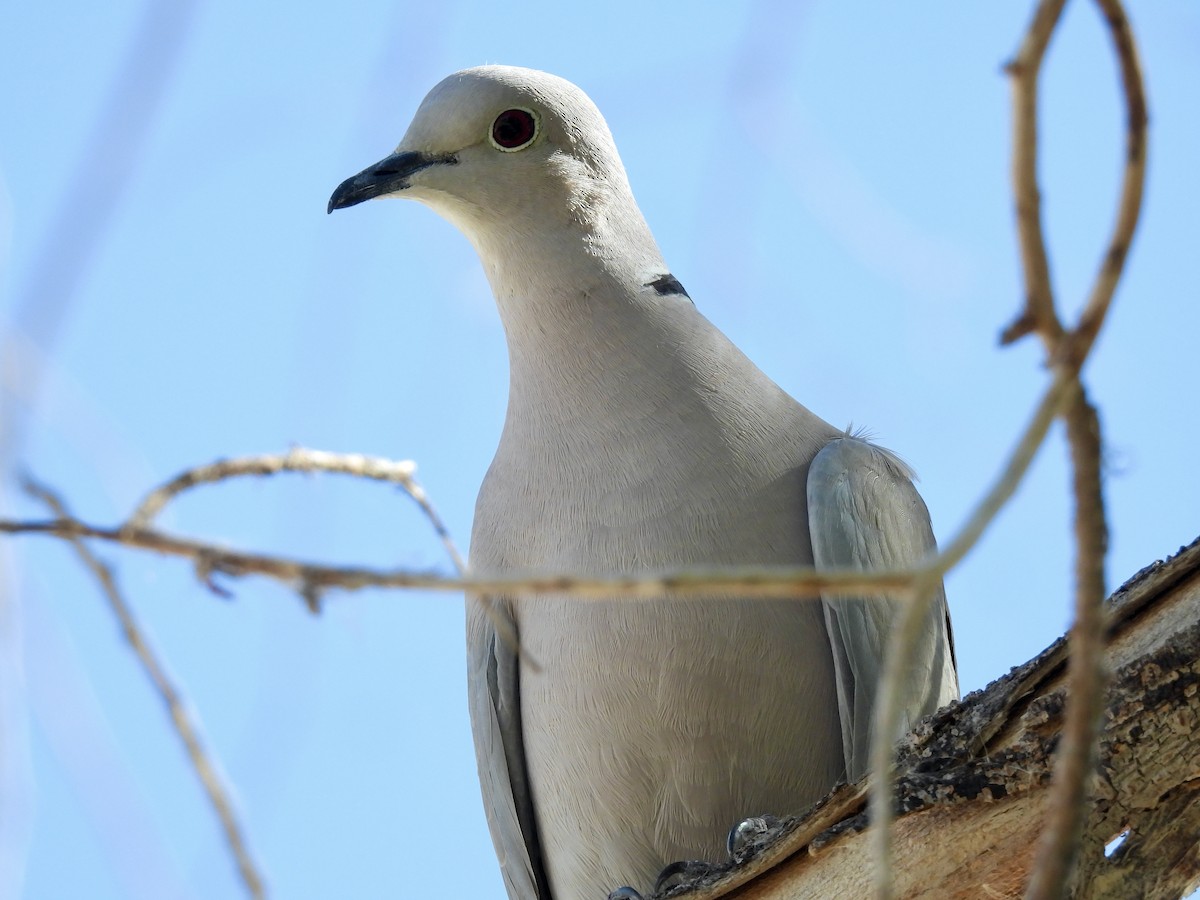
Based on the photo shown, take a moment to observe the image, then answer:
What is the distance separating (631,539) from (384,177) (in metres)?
1.29

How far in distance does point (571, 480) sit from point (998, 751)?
127 cm

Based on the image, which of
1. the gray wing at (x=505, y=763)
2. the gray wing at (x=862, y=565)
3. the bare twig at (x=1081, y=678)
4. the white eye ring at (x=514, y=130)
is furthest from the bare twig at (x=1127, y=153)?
the white eye ring at (x=514, y=130)

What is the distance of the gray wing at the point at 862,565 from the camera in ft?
10.6

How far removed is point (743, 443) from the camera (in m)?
3.37

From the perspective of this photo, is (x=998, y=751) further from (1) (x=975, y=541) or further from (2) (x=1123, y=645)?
(1) (x=975, y=541)

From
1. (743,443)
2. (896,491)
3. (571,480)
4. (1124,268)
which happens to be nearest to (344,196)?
(571,480)

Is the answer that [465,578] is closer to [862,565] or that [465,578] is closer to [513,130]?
[862,565]

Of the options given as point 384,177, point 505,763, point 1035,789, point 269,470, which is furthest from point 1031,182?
point 384,177

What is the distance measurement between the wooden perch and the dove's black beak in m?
2.03

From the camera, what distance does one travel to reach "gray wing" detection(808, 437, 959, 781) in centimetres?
324

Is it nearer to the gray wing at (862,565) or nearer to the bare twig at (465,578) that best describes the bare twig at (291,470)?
the bare twig at (465,578)

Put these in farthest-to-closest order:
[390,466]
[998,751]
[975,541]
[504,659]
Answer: [504,659] < [998,751] < [390,466] < [975,541]

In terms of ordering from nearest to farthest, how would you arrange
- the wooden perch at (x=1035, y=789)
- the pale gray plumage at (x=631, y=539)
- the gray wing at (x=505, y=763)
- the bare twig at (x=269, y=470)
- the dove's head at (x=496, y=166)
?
the bare twig at (x=269, y=470) < the wooden perch at (x=1035, y=789) < the pale gray plumage at (x=631, y=539) < the gray wing at (x=505, y=763) < the dove's head at (x=496, y=166)

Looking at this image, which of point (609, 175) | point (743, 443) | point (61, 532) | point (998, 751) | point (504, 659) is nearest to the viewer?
point (61, 532)
